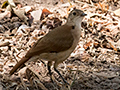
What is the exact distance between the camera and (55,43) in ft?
15.6

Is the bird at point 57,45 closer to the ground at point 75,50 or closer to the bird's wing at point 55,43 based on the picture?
the bird's wing at point 55,43

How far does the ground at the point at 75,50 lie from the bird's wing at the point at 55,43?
575 mm

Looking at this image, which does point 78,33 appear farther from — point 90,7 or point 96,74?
point 90,7

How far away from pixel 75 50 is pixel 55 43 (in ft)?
3.85

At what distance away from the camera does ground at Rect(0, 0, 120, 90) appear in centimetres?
503

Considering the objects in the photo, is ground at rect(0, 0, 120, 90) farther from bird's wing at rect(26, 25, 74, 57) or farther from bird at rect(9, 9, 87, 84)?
bird's wing at rect(26, 25, 74, 57)

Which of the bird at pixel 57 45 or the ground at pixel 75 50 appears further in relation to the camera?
the ground at pixel 75 50

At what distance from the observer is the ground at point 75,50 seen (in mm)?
5031

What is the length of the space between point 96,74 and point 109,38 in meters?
1.20

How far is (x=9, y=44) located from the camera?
5.91 metres

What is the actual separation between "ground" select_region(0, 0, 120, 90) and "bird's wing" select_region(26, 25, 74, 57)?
58cm

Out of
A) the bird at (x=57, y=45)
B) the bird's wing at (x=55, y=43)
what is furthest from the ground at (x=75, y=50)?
the bird's wing at (x=55, y=43)

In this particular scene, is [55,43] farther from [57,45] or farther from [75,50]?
[75,50]

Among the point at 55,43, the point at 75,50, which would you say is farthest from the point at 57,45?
the point at 75,50
